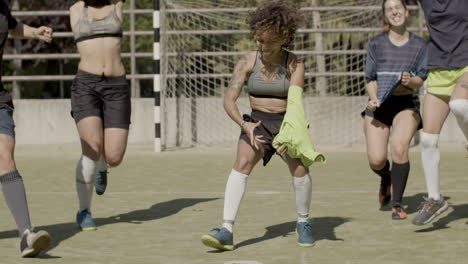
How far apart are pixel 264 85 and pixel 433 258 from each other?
163 centimetres

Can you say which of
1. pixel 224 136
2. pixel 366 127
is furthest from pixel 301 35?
pixel 366 127

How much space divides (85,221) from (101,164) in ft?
2.25

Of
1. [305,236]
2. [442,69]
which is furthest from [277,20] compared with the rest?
[442,69]

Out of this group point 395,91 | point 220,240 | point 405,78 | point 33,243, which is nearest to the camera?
point 33,243

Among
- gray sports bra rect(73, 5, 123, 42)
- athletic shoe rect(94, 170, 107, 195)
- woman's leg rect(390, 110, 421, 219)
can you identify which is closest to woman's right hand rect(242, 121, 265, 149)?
gray sports bra rect(73, 5, 123, 42)

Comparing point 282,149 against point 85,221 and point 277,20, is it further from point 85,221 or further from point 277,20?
point 85,221

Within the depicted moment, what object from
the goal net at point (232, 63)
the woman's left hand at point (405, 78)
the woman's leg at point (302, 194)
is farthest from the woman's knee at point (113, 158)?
the goal net at point (232, 63)

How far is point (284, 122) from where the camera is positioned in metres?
6.87

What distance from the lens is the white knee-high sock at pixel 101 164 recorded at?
27.2 feet

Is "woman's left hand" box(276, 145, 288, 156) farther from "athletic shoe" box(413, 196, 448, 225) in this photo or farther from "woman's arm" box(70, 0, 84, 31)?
"woman's arm" box(70, 0, 84, 31)

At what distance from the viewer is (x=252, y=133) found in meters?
6.87

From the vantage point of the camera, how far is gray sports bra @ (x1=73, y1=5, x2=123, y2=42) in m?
8.16

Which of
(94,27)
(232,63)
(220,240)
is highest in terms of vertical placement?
(94,27)

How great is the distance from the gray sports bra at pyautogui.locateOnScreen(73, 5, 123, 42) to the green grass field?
1492 mm
